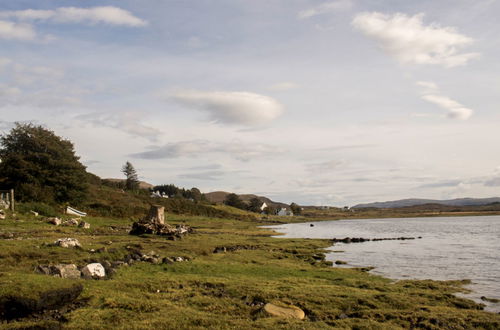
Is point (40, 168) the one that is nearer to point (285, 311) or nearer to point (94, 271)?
point (94, 271)

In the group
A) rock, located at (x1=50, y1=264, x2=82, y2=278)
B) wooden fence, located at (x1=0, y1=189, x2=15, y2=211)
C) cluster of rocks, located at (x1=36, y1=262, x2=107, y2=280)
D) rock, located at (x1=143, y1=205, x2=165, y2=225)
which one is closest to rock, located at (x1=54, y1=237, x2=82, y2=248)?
cluster of rocks, located at (x1=36, y1=262, x2=107, y2=280)

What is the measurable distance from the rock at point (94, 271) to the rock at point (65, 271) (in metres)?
0.32

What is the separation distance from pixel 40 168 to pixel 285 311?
2172 inches

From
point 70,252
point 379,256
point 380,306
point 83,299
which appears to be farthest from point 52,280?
point 379,256

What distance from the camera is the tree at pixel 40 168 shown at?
57000 millimetres

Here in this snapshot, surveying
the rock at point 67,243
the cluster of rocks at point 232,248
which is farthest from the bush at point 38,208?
the cluster of rocks at point 232,248

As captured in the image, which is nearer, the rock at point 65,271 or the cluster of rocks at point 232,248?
the rock at point 65,271

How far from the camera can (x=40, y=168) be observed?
5912cm

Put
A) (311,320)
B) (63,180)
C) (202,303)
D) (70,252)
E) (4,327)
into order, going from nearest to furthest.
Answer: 1. (4,327)
2. (311,320)
3. (202,303)
4. (70,252)
5. (63,180)

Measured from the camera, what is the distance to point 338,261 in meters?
37.1

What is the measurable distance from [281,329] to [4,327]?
904 cm

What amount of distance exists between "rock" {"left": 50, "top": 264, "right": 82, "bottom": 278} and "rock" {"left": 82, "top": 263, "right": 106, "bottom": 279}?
1.05ft

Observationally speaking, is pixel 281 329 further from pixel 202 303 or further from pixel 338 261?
pixel 338 261

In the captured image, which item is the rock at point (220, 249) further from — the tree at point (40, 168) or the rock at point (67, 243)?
the tree at point (40, 168)
